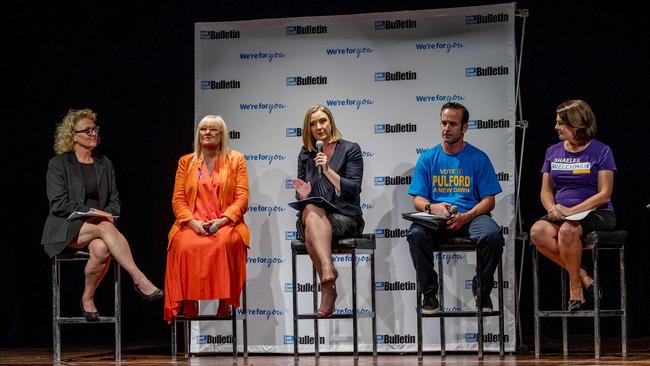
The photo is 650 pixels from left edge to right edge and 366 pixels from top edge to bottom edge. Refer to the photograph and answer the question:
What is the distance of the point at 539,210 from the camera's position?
21.7 feet

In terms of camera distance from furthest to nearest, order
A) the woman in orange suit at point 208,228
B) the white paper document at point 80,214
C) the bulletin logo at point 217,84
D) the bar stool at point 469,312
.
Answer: the bulletin logo at point 217,84
the white paper document at point 80,214
the woman in orange suit at point 208,228
the bar stool at point 469,312

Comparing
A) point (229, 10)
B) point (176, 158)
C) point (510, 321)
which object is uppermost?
point (229, 10)

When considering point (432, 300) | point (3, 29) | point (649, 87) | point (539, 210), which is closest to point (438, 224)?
point (432, 300)

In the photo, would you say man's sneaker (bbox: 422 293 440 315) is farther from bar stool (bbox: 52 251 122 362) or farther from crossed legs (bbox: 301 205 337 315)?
bar stool (bbox: 52 251 122 362)

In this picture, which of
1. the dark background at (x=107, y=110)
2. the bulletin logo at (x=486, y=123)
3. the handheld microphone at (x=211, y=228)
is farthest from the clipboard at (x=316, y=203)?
the dark background at (x=107, y=110)

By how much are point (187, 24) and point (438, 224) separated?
2.79 meters

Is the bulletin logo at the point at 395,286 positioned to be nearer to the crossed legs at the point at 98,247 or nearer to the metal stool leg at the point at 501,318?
the metal stool leg at the point at 501,318

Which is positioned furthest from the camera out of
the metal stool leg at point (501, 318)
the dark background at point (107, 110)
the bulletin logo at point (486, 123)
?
the dark background at point (107, 110)

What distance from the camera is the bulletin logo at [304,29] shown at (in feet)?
20.7

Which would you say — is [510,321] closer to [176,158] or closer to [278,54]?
[278,54]

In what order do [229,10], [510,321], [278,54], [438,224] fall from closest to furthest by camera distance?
1. [438,224]
2. [510,321]
3. [278,54]
4. [229,10]

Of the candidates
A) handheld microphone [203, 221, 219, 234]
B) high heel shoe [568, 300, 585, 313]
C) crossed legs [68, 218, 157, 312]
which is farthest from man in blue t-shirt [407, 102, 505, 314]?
crossed legs [68, 218, 157, 312]

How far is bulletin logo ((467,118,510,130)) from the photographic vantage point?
19.8ft

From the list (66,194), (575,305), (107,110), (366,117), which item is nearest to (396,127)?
(366,117)
